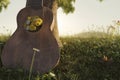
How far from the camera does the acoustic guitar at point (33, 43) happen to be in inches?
265

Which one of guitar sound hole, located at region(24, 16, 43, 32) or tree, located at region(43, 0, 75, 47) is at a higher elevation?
tree, located at region(43, 0, 75, 47)

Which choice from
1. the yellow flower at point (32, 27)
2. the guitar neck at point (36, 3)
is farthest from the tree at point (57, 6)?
the yellow flower at point (32, 27)

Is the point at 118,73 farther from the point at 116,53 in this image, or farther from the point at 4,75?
the point at 4,75

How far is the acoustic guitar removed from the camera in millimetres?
6742

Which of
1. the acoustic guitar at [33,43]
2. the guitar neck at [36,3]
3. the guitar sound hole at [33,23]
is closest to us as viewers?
the acoustic guitar at [33,43]

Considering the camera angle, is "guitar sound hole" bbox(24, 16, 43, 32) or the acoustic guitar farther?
"guitar sound hole" bbox(24, 16, 43, 32)

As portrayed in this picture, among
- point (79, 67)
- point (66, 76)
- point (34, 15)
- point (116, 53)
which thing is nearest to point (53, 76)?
point (66, 76)

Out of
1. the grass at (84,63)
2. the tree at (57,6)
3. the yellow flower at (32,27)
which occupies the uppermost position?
the tree at (57,6)

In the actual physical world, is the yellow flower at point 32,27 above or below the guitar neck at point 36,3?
below

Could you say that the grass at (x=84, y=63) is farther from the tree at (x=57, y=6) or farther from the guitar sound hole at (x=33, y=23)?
the guitar sound hole at (x=33, y=23)

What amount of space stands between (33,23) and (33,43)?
0.39m

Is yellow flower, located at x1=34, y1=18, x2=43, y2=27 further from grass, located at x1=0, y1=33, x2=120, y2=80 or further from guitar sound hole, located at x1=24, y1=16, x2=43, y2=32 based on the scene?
grass, located at x1=0, y1=33, x2=120, y2=80

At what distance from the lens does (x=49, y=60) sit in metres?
6.72

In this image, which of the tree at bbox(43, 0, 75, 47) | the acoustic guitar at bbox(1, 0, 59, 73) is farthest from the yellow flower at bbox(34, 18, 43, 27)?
the tree at bbox(43, 0, 75, 47)
